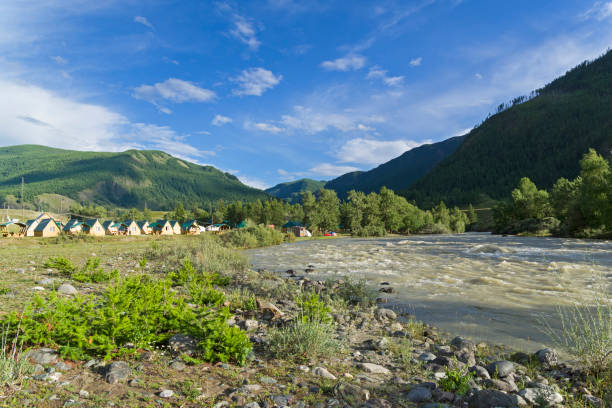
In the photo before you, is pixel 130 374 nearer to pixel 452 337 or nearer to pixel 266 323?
pixel 266 323

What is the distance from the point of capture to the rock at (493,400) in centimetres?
345

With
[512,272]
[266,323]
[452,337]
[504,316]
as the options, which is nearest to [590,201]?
[512,272]

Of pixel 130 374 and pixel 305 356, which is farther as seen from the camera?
pixel 305 356

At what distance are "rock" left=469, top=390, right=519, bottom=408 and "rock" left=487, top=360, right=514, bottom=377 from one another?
1.20 m

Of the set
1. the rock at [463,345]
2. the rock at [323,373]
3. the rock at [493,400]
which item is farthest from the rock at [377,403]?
the rock at [463,345]

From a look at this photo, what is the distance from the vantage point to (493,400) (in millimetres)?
3486

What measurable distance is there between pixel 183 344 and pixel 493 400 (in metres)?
4.52

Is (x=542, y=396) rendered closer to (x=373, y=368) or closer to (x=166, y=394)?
(x=373, y=368)

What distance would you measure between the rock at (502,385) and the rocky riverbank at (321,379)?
0.04ft

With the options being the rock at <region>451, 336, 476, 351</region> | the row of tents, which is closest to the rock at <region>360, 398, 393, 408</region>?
the rock at <region>451, 336, 476, 351</region>

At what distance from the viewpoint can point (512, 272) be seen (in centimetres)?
1565

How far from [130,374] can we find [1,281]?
7996 mm

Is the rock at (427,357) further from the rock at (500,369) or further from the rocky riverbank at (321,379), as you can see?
the rock at (500,369)

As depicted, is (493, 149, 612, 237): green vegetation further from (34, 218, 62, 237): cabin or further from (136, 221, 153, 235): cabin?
(136, 221, 153, 235): cabin
